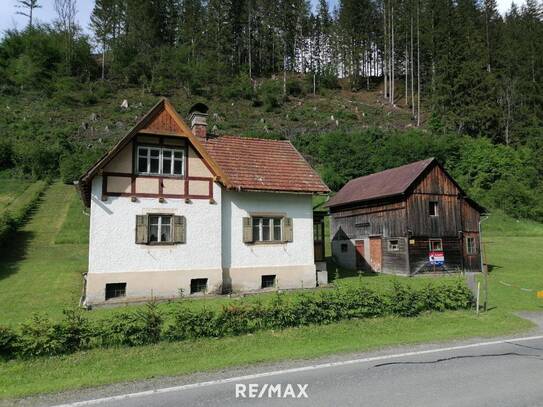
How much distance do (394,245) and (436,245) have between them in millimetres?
2695

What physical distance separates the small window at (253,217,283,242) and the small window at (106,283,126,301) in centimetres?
626

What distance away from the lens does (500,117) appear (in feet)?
204

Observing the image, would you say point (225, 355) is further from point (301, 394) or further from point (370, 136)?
point (370, 136)

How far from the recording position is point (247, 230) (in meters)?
19.5

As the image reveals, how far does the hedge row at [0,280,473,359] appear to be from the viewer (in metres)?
8.81

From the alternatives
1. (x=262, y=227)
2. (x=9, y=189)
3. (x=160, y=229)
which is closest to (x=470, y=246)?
(x=262, y=227)

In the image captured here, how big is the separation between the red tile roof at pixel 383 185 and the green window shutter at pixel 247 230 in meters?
10.8

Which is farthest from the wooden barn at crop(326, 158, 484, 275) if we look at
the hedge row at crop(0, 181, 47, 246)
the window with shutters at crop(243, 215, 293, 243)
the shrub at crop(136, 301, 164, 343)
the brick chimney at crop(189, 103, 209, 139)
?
the hedge row at crop(0, 181, 47, 246)

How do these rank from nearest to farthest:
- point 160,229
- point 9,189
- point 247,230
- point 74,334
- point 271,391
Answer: point 271,391 < point 74,334 < point 160,229 < point 247,230 < point 9,189

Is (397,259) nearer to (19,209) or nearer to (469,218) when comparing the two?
(469,218)

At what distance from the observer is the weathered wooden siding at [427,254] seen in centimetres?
2559

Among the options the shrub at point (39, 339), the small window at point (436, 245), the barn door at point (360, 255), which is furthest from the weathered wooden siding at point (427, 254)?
the shrub at point (39, 339)

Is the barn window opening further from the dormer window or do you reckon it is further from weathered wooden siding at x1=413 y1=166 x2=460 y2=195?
the dormer window

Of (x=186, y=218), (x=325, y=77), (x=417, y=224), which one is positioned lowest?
(x=417, y=224)
